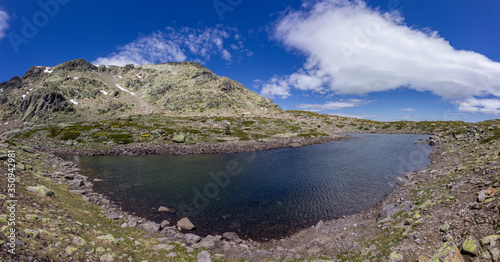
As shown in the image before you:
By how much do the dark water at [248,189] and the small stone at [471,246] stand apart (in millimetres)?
13671

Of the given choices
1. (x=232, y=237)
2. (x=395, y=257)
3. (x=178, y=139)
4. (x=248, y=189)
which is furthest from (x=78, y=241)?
(x=178, y=139)

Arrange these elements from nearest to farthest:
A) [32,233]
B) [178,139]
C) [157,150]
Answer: [32,233]
[157,150]
[178,139]

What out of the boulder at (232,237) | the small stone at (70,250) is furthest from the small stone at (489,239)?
the small stone at (70,250)

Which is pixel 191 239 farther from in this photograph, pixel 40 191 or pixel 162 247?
pixel 40 191

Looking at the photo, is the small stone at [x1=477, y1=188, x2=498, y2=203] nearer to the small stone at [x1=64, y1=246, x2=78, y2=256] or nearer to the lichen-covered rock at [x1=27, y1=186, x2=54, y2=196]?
the small stone at [x1=64, y1=246, x2=78, y2=256]

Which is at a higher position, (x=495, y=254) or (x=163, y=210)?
(x=495, y=254)

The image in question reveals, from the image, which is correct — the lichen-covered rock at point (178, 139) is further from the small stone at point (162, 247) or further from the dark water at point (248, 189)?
the small stone at point (162, 247)

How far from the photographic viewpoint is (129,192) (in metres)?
30.1

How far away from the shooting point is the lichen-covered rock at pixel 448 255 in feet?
31.0

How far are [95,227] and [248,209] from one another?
16.2 meters

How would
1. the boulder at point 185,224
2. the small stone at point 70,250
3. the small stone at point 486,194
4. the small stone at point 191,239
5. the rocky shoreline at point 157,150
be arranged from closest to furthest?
the small stone at point 70,250 < the small stone at point 486,194 < the small stone at point 191,239 < the boulder at point 185,224 < the rocky shoreline at point 157,150

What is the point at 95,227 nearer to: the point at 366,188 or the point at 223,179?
the point at 223,179

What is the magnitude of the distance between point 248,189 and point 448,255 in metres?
25.5

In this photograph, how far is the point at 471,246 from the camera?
9.77 meters
